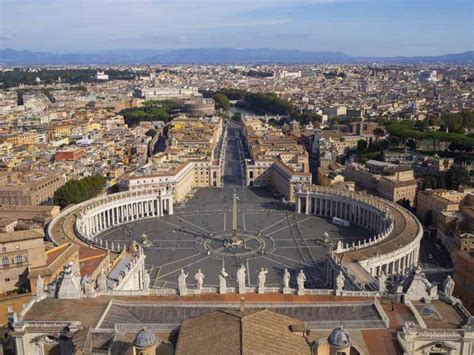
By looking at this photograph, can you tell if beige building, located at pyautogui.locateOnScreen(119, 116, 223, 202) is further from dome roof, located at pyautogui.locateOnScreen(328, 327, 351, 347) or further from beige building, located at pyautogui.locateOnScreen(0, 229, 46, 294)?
dome roof, located at pyautogui.locateOnScreen(328, 327, 351, 347)

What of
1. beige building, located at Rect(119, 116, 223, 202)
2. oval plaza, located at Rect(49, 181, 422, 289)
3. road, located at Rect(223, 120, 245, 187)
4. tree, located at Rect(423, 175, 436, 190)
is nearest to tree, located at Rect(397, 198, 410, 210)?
tree, located at Rect(423, 175, 436, 190)

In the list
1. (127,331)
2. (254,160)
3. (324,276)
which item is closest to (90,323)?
(127,331)

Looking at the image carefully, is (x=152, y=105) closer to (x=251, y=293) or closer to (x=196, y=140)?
(x=196, y=140)

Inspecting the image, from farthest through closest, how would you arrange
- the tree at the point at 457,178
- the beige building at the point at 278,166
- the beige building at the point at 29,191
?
1. the beige building at the point at 278,166
2. the tree at the point at 457,178
3. the beige building at the point at 29,191

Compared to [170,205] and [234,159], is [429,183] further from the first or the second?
[234,159]

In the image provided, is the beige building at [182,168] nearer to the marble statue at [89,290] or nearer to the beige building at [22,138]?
the beige building at [22,138]

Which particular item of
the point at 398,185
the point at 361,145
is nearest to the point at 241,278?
the point at 398,185

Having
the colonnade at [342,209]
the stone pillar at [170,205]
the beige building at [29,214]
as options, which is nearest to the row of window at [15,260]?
the beige building at [29,214]
